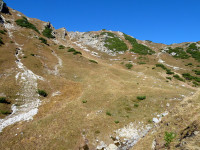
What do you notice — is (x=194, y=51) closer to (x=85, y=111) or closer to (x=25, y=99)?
(x=85, y=111)

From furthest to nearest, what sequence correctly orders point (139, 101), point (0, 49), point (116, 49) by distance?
point (116, 49) → point (0, 49) → point (139, 101)

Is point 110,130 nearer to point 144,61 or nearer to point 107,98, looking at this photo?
point 107,98

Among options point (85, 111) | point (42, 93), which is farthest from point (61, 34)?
point (85, 111)

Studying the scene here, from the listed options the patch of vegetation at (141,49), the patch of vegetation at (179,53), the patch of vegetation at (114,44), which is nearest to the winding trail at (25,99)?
the patch of vegetation at (114,44)

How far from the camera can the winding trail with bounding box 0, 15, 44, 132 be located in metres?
16.5

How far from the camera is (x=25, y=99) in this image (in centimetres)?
2098

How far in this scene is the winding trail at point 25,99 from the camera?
16.5 m

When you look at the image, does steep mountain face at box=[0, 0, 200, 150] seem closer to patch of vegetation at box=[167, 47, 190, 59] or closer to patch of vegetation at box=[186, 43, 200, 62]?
patch of vegetation at box=[167, 47, 190, 59]

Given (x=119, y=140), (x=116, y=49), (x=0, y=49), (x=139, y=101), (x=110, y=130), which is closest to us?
(x=119, y=140)

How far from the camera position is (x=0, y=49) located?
115 feet

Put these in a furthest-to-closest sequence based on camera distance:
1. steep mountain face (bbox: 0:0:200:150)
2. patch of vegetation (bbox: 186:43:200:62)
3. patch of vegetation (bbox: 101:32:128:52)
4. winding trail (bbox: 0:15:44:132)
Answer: patch of vegetation (bbox: 101:32:128:52) < patch of vegetation (bbox: 186:43:200:62) < winding trail (bbox: 0:15:44:132) < steep mountain face (bbox: 0:0:200:150)

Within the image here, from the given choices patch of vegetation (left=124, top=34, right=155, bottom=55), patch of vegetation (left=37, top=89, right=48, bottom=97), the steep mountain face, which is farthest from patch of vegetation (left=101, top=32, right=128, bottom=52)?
patch of vegetation (left=37, top=89, right=48, bottom=97)

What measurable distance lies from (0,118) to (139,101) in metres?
21.1

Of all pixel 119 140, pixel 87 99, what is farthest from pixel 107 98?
pixel 119 140
